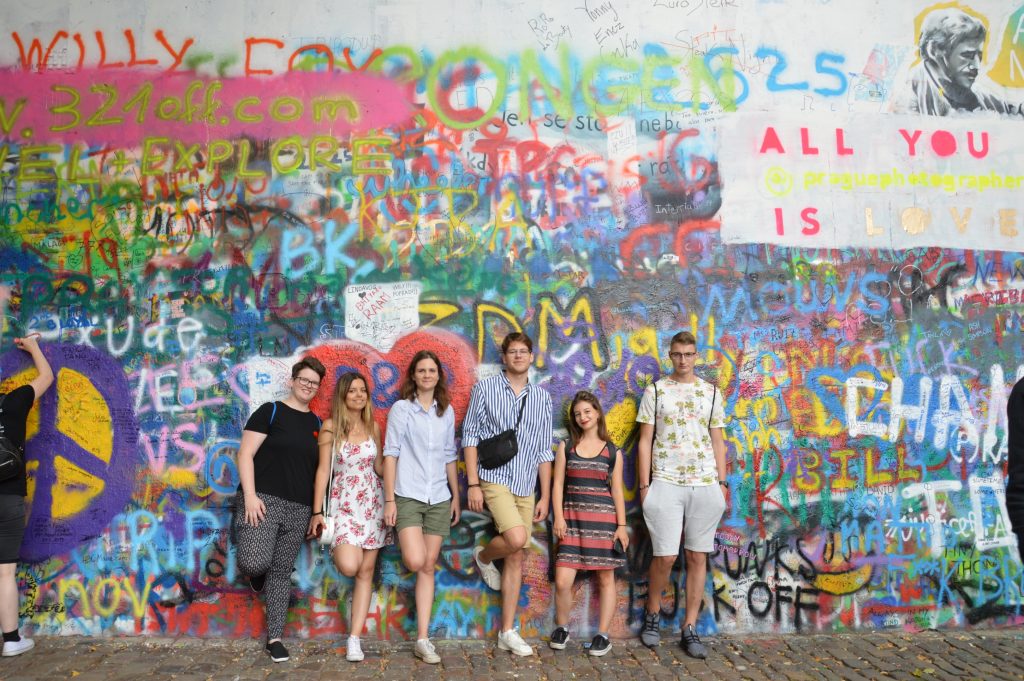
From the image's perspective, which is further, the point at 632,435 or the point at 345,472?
the point at 632,435

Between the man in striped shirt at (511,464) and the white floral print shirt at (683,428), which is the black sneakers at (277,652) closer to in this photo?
the man in striped shirt at (511,464)

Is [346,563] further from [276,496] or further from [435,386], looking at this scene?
[435,386]

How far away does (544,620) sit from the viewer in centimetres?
606

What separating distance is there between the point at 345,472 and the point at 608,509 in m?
1.85

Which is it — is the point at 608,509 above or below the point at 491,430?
below

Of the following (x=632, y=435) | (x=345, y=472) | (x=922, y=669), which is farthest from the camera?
(x=632, y=435)

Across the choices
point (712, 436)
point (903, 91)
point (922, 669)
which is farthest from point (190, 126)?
point (922, 669)

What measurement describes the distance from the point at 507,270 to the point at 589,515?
1.89 metres

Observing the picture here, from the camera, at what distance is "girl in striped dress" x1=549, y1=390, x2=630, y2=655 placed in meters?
5.77

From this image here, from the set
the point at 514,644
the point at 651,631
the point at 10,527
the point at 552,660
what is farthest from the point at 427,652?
the point at 10,527

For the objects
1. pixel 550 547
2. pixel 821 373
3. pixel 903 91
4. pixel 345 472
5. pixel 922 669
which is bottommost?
pixel 922 669

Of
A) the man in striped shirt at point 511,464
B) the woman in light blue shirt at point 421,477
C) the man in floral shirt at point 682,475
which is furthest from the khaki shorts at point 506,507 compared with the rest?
the man in floral shirt at point 682,475

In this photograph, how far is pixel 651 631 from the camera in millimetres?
5891

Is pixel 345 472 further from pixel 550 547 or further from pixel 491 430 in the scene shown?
pixel 550 547
